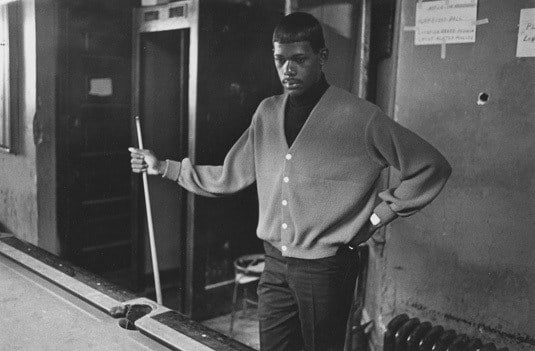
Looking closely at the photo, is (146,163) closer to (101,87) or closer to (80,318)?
(80,318)

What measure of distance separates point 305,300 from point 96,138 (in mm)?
2857

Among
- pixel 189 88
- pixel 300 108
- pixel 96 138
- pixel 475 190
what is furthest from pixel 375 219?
pixel 96 138

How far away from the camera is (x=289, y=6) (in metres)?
3.41

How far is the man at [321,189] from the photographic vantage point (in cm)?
213

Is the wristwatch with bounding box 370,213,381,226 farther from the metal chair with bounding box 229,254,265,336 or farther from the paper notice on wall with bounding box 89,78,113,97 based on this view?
the paper notice on wall with bounding box 89,78,113,97

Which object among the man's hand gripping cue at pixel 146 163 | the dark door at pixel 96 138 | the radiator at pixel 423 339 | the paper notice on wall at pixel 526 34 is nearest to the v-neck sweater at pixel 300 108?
the man's hand gripping cue at pixel 146 163

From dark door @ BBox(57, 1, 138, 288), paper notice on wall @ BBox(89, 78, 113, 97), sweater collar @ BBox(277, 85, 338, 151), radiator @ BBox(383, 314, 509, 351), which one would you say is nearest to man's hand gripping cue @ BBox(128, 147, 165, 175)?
sweater collar @ BBox(277, 85, 338, 151)

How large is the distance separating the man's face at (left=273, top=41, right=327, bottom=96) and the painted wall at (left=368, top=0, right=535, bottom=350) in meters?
0.71

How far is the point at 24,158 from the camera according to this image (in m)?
4.26

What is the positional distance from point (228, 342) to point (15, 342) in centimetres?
62

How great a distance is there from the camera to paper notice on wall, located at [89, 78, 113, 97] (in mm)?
4434

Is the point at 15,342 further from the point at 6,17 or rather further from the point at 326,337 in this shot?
the point at 6,17

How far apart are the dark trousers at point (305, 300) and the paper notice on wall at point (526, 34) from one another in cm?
106

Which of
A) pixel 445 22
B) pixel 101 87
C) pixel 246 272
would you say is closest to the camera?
pixel 445 22
